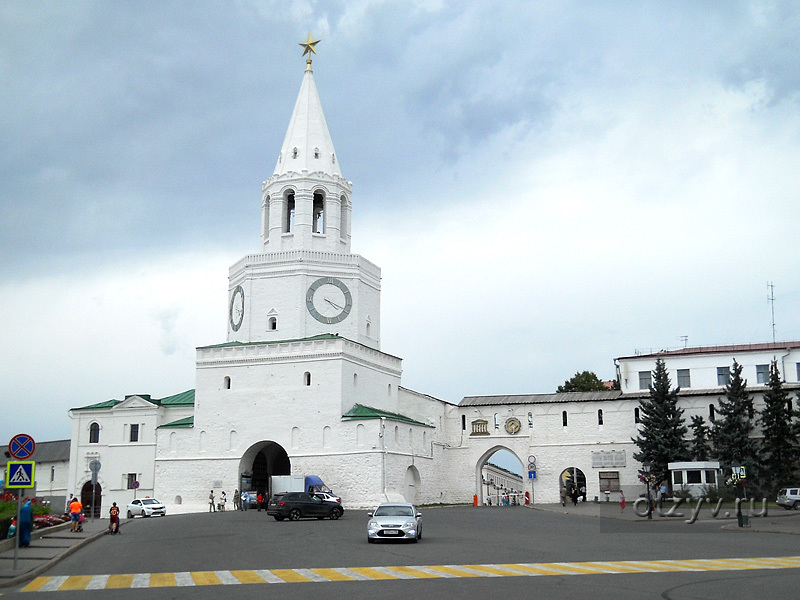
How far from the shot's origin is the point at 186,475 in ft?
172

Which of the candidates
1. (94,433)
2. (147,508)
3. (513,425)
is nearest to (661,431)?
(513,425)

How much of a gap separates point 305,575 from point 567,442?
43480mm

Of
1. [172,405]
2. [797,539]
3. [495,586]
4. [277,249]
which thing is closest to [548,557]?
[495,586]

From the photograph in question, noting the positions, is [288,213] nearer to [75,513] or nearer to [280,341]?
[280,341]

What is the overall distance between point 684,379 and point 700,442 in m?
6.38

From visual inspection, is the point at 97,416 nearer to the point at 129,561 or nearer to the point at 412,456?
the point at 412,456

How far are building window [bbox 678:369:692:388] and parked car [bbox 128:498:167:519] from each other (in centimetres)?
3364

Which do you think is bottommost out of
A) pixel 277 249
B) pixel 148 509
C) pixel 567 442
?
pixel 148 509

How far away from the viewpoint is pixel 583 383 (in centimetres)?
7694

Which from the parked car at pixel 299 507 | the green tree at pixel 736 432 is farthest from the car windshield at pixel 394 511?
the green tree at pixel 736 432

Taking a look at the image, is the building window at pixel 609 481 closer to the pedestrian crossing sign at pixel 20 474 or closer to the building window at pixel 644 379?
the building window at pixel 644 379

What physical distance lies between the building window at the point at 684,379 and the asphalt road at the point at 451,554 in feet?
77.2

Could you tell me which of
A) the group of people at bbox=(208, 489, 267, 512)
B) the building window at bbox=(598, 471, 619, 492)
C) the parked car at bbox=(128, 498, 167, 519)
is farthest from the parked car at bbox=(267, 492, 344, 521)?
the building window at bbox=(598, 471, 619, 492)

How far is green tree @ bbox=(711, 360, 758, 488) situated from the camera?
50594 mm
